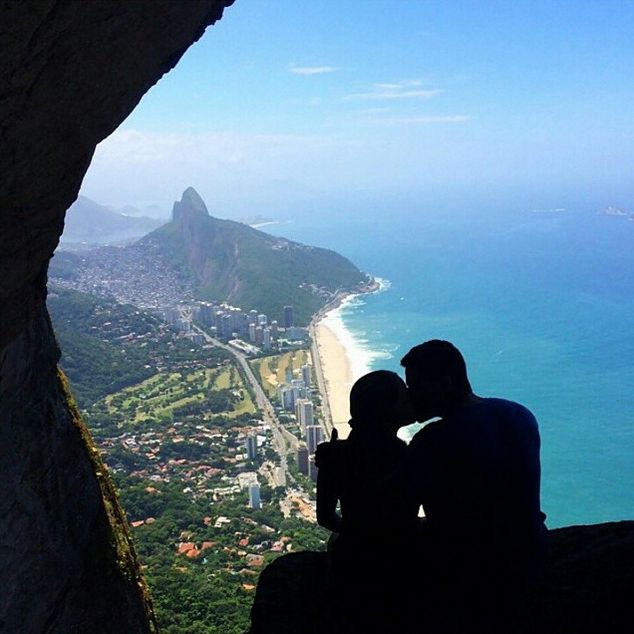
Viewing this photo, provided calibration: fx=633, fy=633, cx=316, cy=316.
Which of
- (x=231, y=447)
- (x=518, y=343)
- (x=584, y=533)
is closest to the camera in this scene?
(x=584, y=533)

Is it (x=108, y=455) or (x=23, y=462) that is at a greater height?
(x=23, y=462)

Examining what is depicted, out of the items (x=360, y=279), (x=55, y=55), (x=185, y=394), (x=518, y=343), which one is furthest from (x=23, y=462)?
(x=360, y=279)

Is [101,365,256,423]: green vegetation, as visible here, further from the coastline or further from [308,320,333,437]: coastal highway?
the coastline

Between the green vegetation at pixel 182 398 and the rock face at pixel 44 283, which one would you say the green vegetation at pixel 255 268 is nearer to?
the green vegetation at pixel 182 398

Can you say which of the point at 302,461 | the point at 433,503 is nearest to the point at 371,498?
the point at 433,503

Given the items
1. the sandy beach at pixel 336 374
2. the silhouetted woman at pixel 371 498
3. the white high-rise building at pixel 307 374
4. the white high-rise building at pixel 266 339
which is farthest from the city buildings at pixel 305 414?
the silhouetted woman at pixel 371 498

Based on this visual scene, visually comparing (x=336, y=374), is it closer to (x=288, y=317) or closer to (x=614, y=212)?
(x=288, y=317)

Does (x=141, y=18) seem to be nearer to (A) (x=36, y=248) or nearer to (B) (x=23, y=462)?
(A) (x=36, y=248)
